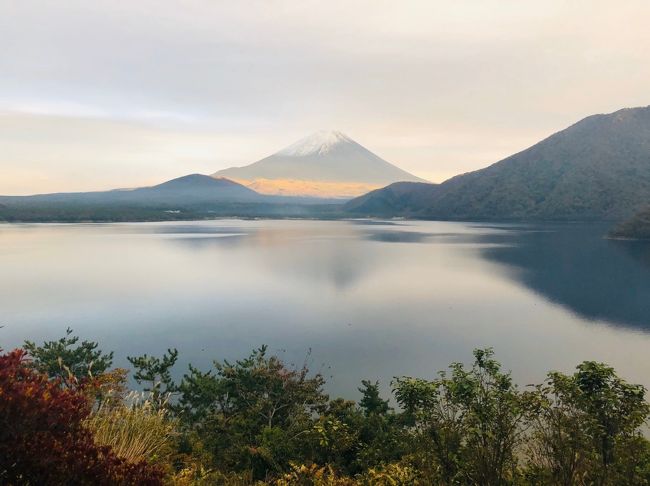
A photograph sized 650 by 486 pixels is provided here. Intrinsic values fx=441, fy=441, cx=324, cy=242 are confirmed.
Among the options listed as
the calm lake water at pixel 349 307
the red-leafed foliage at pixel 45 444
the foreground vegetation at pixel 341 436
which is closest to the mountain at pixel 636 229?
the calm lake water at pixel 349 307

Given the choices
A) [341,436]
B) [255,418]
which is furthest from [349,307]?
[341,436]

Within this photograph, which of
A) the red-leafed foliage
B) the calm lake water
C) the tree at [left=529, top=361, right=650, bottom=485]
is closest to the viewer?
the red-leafed foliage

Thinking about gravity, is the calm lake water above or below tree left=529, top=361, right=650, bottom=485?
below

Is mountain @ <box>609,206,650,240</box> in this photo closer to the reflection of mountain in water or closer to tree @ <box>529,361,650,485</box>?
the reflection of mountain in water

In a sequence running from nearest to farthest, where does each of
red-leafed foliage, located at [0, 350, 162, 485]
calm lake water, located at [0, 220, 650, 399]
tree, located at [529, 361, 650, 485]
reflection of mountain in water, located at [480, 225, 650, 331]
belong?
red-leafed foliage, located at [0, 350, 162, 485], tree, located at [529, 361, 650, 485], calm lake water, located at [0, 220, 650, 399], reflection of mountain in water, located at [480, 225, 650, 331]

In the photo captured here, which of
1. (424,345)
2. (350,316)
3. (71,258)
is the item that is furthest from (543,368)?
(71,258)

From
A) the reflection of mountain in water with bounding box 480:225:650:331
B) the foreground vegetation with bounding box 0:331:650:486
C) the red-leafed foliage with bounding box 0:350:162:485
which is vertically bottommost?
the reflection of mountain in water with bounding box 480:225:650:331

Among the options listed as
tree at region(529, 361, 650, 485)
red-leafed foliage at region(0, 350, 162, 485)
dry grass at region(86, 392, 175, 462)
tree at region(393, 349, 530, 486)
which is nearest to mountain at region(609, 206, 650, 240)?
tree at region(529, 361, 650, 485)

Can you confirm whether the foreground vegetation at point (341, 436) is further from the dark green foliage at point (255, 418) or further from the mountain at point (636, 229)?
the mountain at point (636, 229)
